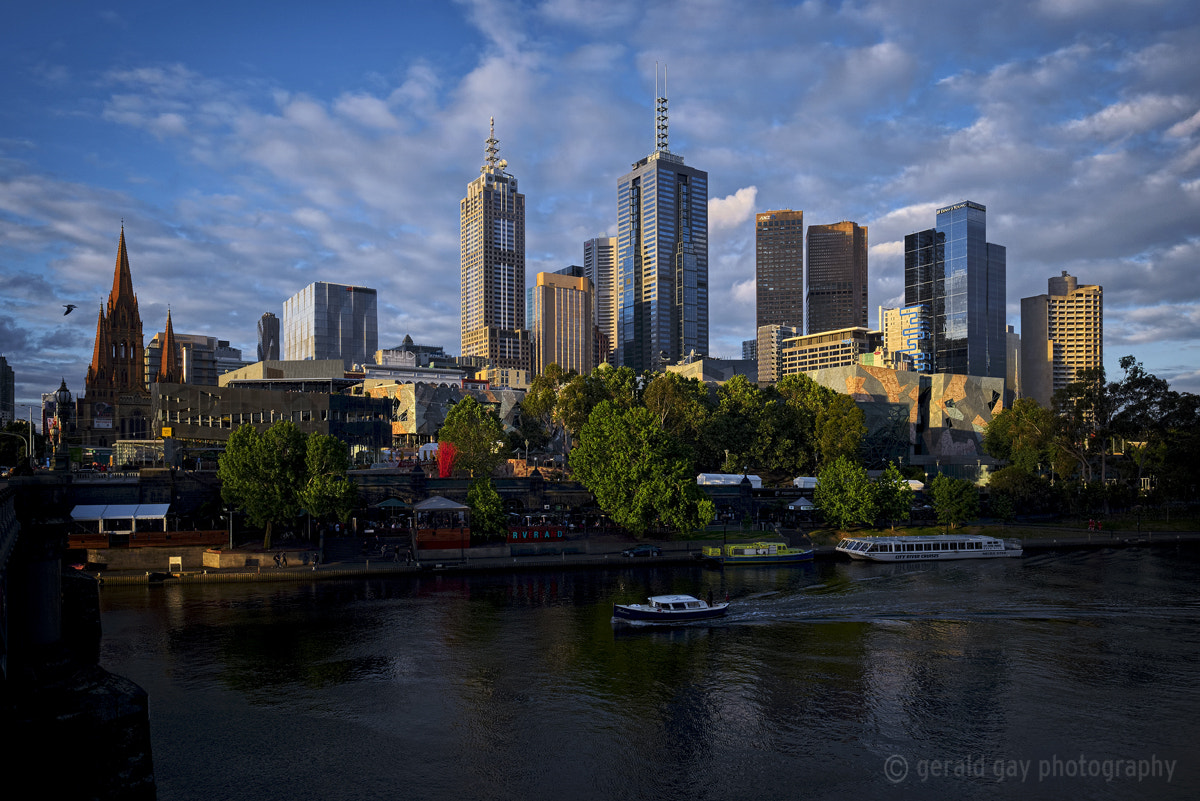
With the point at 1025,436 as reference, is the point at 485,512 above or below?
below

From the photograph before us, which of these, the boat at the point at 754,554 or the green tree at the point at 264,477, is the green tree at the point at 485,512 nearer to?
the green tree at the point at 264,477

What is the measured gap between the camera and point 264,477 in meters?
77.1

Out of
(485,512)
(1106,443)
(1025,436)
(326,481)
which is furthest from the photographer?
(1025,436)

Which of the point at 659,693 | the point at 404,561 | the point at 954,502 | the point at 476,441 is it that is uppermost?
the point at 476,441

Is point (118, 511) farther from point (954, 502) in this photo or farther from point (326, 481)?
point (954, 502)

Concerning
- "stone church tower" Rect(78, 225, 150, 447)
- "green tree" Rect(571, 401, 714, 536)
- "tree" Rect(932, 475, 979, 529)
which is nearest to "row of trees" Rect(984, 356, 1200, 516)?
"tree" Rect(932, 475, 979, 529)

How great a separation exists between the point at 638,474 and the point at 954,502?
→ 46.3 m

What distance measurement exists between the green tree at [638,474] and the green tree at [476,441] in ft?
56.9

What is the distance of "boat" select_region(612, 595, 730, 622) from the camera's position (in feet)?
185

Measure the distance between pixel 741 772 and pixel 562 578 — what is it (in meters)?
44.9

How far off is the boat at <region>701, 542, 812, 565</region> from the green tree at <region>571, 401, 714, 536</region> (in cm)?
397

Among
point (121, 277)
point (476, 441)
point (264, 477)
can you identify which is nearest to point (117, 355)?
point (121, 277)

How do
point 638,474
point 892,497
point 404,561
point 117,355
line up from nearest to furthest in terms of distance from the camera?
point 404,561 < point 638,474 < point 892,497 < point 117,355

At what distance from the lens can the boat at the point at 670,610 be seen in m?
56.3
